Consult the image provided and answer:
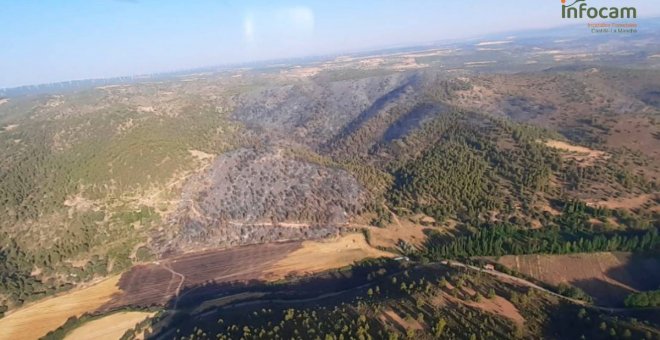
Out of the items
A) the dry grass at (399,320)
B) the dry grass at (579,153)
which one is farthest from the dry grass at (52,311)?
the dry grass at (579,153)

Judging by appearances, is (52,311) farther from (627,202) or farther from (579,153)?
(579,153)

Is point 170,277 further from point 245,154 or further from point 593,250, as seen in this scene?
point 593,250

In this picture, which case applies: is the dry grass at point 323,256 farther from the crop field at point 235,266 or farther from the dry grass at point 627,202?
the dry grass at point 627,202

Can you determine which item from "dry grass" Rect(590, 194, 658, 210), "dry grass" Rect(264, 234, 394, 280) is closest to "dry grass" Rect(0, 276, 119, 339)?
"dry grass" Rect(264, 234, 394, 280)

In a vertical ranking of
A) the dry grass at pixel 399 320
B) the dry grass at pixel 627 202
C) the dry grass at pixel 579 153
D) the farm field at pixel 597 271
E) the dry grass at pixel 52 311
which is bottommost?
the farm field at pixel 597 271

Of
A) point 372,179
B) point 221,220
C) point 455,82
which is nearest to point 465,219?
point 372,179

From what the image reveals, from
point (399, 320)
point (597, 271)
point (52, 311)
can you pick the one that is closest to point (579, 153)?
point (597, 271)
